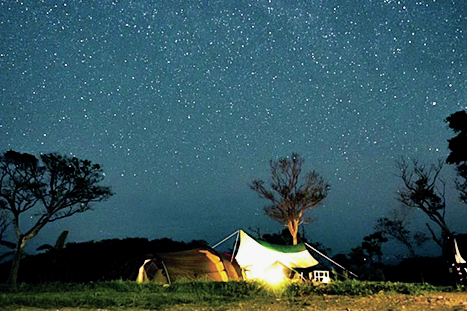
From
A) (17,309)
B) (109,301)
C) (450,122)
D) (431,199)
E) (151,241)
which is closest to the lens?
(17,309)

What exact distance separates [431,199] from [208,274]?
14.1 meters

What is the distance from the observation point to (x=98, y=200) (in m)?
Answer: 24.7

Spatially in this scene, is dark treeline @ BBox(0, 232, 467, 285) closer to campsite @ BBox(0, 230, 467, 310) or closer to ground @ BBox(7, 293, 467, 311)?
campsite @ BBox(0, 230, 467, 310)

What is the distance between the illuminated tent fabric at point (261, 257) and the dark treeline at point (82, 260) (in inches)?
187

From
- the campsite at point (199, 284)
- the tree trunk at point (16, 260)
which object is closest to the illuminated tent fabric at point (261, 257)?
Result: the campsite at point (199, 284)

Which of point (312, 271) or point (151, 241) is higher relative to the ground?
point (151, 241)

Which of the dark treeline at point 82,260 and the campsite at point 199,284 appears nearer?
the campsite at point 199,284

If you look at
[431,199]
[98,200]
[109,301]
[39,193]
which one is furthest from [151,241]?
[109,301]

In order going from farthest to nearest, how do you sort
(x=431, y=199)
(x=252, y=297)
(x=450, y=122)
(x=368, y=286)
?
(x=431, y=199), (x=450, y=122), (x=368, y=286), (x=252, y=297)

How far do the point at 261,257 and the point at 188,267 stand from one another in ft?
11.0

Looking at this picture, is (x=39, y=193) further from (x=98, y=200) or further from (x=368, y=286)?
(x=368, y=286)

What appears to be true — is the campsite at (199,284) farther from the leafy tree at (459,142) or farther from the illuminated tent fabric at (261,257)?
the leafy tree at (459,142)

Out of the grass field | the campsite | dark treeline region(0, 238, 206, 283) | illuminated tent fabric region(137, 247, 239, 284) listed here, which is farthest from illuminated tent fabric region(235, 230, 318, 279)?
the grass field

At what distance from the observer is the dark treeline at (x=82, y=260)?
24.8 meters
